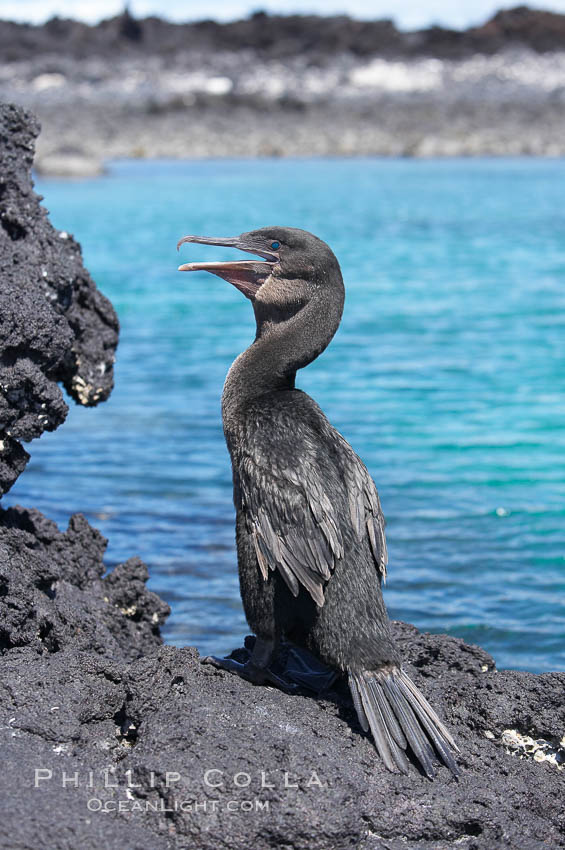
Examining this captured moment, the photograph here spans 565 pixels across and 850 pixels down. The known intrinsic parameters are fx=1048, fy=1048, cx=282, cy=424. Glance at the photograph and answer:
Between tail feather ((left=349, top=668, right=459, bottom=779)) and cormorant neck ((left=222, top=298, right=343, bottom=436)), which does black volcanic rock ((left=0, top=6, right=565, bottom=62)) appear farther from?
tail feather ((left=349, top=668, right=459, bottom=779))

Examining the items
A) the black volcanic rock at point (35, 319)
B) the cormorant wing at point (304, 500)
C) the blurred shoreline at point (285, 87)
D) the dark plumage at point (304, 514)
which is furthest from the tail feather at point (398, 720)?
the blurred shoreline at point (285, 87)

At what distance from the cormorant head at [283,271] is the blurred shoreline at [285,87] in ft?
123

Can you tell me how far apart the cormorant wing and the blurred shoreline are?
38.0m

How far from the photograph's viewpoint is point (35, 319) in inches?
163

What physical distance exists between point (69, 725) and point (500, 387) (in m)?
8.62

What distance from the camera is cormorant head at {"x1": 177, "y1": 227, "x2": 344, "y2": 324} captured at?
A: 381 cm

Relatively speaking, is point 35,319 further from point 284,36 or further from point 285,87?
point 284,36

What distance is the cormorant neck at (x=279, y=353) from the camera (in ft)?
12.6

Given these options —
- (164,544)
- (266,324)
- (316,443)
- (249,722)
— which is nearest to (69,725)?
(249,722)

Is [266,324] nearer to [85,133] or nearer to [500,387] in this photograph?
[500,387]

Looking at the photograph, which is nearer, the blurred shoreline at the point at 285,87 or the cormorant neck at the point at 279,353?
the cormorant neck at the point at 279,353

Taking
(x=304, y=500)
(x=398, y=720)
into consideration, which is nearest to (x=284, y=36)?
(x=304, y=500)

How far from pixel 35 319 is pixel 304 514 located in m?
1.41

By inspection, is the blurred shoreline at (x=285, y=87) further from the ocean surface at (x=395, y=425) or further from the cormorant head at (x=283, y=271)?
the cormorant head at (x=283, y=271)
